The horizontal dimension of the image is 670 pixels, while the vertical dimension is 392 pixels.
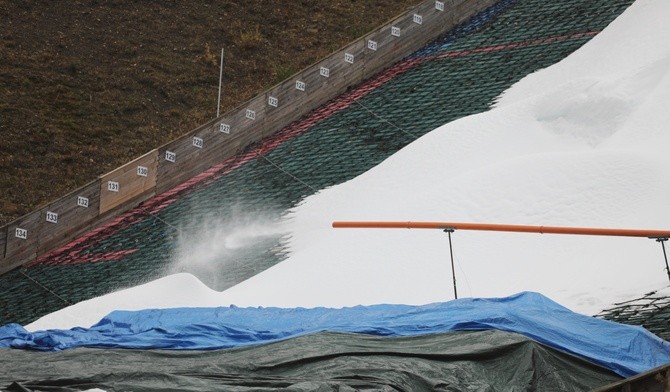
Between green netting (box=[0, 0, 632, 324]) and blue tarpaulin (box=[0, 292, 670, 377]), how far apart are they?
3132mm

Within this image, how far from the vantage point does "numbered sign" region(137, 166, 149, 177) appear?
16.5 meters

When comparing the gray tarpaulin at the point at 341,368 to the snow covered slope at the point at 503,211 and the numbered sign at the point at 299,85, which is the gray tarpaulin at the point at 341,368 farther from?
the numbered sign at the point at 299,85

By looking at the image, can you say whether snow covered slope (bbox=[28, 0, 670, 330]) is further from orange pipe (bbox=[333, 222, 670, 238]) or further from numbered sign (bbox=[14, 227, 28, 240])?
numbered sign (bbox=[14, 227, 28, 240])

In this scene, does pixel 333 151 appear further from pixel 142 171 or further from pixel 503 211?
pixel 503 211

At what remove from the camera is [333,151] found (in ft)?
54.9

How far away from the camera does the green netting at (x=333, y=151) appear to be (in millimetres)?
14164

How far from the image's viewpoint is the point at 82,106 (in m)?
20.1

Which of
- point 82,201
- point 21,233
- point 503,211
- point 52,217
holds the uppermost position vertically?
point 82,201

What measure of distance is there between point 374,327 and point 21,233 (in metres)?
7.93

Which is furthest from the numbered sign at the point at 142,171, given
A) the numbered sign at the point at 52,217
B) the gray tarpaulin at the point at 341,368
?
the gray tarpaulin at the point at 341,368

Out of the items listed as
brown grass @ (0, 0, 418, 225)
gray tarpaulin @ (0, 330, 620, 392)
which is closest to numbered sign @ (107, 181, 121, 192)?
brown grass @ (0, 0, 418, 225)

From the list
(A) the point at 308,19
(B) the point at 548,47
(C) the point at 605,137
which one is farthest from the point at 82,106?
(C) the point at 605,137

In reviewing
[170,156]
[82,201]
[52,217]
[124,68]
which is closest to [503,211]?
[170,156]

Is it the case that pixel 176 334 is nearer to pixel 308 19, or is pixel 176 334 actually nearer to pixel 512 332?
pixel 512 332
